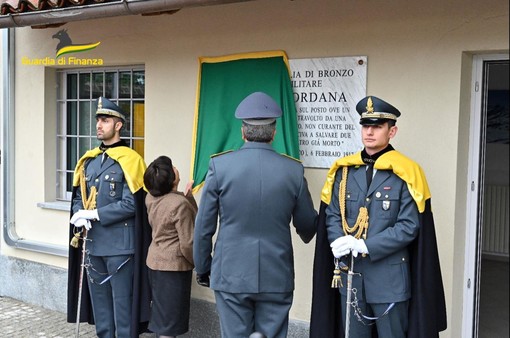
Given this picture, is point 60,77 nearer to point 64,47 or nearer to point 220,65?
point 64,47

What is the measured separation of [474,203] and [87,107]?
398 centimetres

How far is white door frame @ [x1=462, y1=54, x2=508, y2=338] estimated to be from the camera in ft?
14.1

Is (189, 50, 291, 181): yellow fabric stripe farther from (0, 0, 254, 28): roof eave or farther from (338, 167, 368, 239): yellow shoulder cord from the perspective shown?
(338, 167, 368, 239): yellow shoulder cord

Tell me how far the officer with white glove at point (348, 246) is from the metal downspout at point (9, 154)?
159 inches

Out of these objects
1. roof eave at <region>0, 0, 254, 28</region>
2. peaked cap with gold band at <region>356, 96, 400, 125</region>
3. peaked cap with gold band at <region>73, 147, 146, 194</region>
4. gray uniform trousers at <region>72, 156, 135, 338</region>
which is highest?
roof eave at <region>0, 0, 254, 28</region>

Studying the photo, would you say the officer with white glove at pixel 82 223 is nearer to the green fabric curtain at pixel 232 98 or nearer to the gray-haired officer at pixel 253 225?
the green fabric curtain at pixel 232 98

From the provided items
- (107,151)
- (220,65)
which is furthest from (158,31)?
(107,151)

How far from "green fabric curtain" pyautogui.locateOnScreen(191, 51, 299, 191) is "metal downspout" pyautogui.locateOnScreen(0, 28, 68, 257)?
7.89 ft

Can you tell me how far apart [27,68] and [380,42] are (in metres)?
3.95

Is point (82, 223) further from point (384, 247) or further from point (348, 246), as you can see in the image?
point (384, 247)

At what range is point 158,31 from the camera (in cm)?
570

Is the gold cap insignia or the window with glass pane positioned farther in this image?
the window with glass pane

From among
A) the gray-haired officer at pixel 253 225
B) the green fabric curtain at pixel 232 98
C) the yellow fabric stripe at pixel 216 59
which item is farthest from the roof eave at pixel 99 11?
the gray-haired officer at pixel 253 225

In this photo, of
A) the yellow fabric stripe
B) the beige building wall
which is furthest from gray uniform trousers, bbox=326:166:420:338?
the yellow fabric stripe
